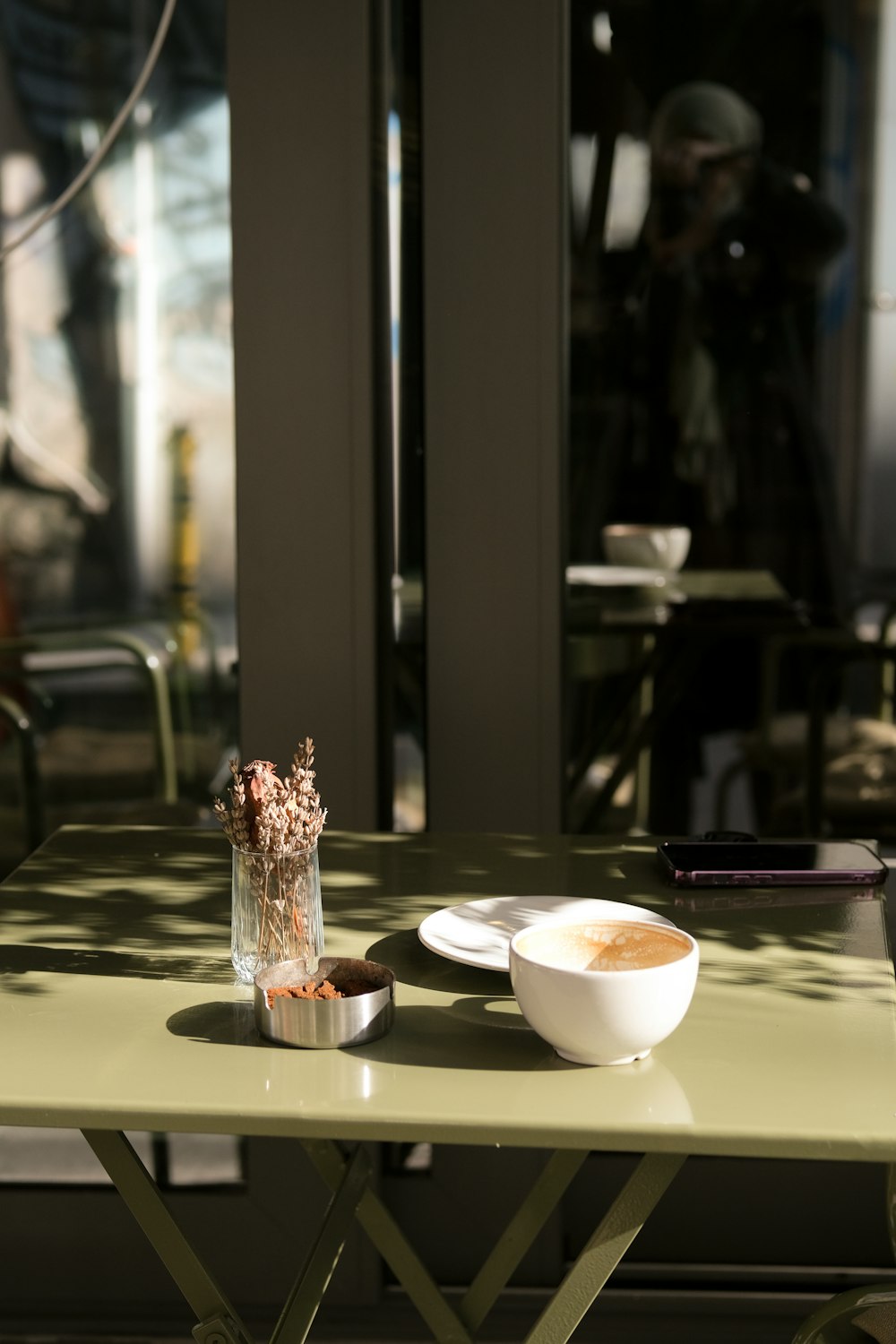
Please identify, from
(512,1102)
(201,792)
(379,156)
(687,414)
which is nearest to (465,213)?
(379,156)

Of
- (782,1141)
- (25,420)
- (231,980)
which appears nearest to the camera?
(782,1141)

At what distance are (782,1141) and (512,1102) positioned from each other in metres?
0.20

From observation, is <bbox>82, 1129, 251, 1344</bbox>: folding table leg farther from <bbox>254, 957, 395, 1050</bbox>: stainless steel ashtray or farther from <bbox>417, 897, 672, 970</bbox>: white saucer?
<bbox>417, 897, 672, 970</bbox>: white saucer

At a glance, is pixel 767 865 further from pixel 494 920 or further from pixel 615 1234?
pixel 615 1234

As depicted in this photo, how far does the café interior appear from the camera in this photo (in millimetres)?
2453

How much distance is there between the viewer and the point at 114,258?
258 centimetres

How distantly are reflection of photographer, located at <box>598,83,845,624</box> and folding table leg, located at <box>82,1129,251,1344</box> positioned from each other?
1.47 m

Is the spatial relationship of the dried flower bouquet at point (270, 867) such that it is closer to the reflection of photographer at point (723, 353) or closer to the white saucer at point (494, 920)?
the white saucer at point (494, 920)

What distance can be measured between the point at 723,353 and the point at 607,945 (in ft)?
4.46

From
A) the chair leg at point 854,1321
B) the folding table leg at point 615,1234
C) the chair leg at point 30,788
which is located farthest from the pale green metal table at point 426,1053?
the chair leg at point 30,788

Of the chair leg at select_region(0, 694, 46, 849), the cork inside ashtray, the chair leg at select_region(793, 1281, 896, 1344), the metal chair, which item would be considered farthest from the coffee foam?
the chair leg at select_region(0, 694, 46, 849)

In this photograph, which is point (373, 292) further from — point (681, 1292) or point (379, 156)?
point (681, 1292)

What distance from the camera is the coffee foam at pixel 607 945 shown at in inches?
55.8

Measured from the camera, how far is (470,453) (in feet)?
8.28
